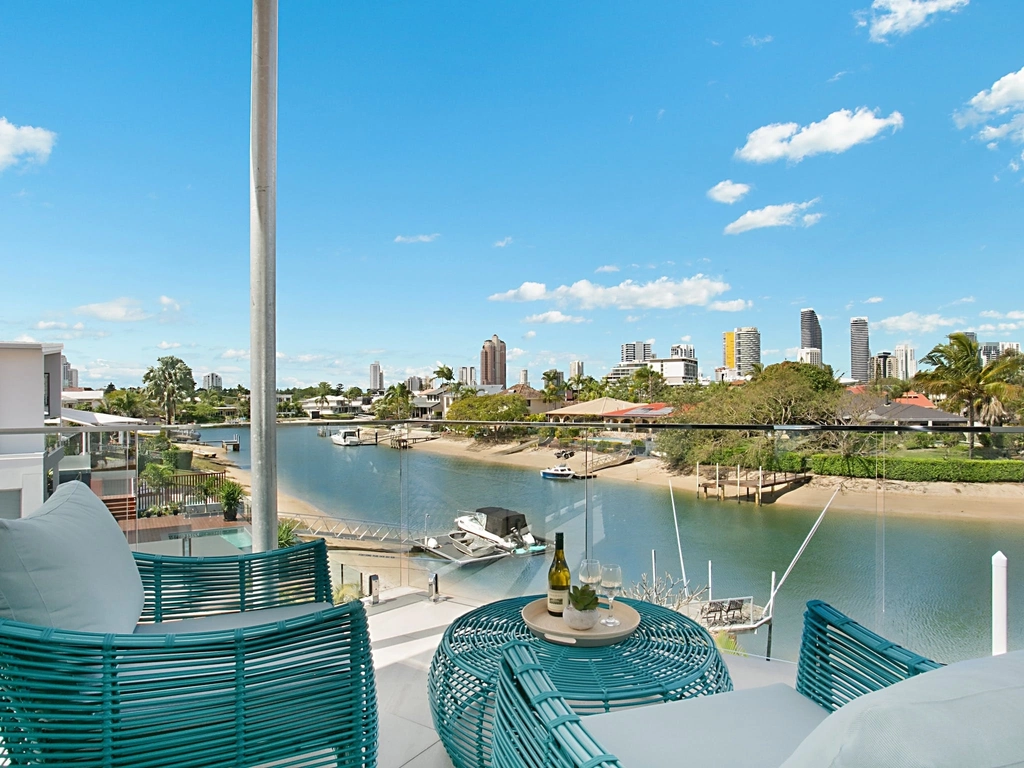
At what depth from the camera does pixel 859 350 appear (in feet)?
124

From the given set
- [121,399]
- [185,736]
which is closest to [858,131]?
[121,399]

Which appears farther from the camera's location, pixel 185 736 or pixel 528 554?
pixel 528 554

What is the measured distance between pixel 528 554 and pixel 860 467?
156cm

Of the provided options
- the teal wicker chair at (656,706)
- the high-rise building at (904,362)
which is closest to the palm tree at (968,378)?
the high-rise building at (904,362)

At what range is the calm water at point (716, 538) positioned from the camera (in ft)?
8.25

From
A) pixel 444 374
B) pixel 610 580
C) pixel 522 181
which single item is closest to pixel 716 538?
pixel 610 580

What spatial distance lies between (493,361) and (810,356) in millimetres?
18734

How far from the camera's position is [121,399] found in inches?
845

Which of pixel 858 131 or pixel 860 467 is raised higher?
pixel 858 131

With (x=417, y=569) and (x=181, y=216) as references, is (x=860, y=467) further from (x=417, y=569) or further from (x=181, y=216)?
(x=181, y=216)

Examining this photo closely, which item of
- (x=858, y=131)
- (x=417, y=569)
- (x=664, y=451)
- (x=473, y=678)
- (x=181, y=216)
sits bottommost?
(x=417, y=569)

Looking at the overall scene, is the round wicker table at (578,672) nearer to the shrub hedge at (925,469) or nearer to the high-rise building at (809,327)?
the shrub hedge at (925,469)

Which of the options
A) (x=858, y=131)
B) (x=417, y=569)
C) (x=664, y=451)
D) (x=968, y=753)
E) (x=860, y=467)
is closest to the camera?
(x=968, y=753)

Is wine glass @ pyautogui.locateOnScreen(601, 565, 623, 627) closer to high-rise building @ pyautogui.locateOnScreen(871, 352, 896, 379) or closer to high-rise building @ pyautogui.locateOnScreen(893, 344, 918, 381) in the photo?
high-rise building @ pyautogui.locateOnScreen(893, 344, 918, 381)
